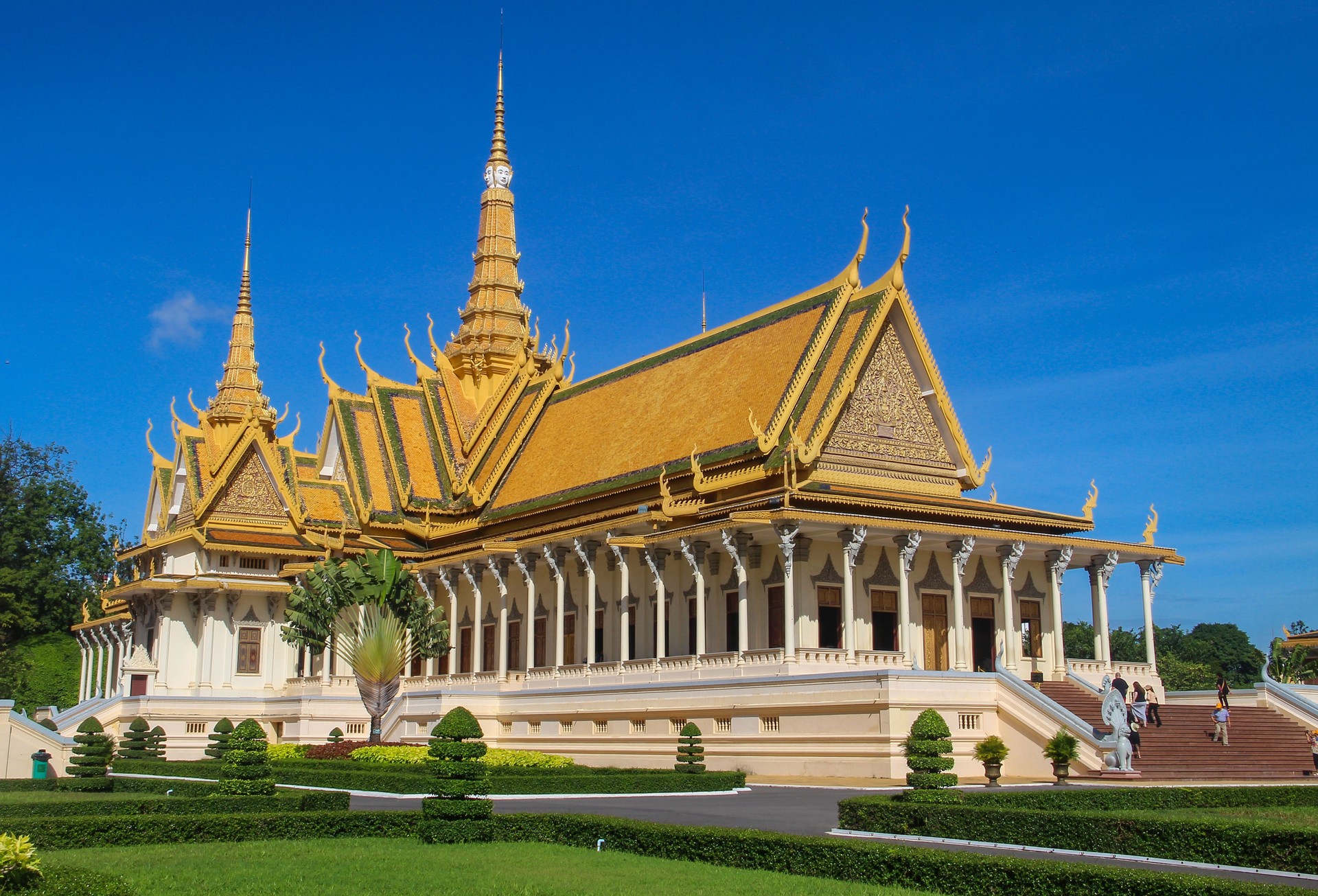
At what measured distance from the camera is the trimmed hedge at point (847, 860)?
1043 cm

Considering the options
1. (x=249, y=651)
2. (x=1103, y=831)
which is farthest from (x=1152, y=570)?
(x=249, y=651)

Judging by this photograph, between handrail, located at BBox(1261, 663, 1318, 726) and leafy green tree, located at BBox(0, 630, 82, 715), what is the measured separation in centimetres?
4613

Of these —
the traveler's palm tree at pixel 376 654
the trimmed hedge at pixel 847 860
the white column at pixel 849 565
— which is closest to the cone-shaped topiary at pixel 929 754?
the trimmed hedge at pixel 847 860

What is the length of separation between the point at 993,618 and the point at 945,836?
19378 millimetres

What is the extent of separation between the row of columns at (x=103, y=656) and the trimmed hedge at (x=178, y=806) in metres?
32.6

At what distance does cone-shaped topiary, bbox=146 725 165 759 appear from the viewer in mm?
32375

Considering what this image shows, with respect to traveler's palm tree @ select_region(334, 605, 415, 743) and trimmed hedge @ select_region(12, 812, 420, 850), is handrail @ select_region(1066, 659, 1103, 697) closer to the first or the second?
traveler's palm tree @ select_region(334, 605, 415, 743)

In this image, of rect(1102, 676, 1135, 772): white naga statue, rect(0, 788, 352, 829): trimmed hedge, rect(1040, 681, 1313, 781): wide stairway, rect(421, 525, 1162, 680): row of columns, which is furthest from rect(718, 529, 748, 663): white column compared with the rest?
rect(0, 788, 352, 829): trimmed hedge

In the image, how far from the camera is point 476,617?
38.8m

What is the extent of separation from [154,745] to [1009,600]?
19.8m

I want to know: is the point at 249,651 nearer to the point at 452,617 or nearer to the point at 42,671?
the point at 452,617

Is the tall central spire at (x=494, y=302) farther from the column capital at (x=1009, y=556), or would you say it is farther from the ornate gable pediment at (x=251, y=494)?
the column capital at (x=1009, y=556)

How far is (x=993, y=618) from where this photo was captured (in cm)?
3319

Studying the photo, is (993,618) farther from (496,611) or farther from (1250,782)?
(496,611)
